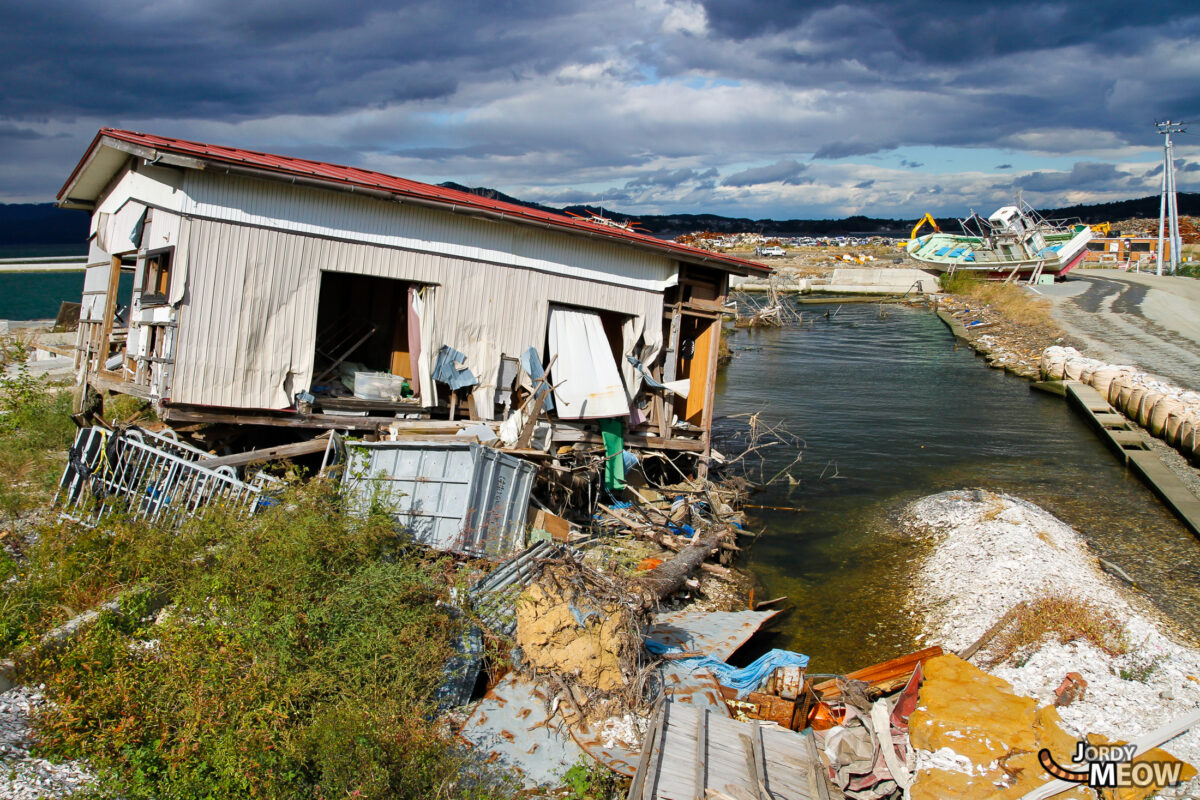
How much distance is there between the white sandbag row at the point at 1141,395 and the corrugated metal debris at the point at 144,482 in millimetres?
19391

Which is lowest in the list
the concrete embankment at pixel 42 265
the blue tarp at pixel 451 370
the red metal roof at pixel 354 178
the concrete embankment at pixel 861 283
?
the blue tarp at pixel 451 370

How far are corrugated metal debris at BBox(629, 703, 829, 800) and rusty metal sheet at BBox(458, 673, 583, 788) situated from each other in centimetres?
77

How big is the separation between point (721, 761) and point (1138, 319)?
34.8 meters

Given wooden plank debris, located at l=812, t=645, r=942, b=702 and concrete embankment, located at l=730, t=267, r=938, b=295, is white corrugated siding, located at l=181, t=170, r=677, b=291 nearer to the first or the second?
wooden plank debris, located at l=812, t=645, r=942, b=702

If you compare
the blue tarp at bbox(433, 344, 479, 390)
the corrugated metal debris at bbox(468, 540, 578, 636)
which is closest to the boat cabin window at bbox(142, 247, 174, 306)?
the blue tarp at bbox(433, 344, 479, 390)

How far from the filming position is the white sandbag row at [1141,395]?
17789 millimetres

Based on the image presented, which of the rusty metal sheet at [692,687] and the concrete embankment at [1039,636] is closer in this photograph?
the concrete embankment at [1039,636]

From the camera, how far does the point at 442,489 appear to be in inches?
357

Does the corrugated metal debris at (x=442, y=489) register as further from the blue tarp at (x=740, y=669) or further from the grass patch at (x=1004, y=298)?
the grass patch at (x=1004, y=298)

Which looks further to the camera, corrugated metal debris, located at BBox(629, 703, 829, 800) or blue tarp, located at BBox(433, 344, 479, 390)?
blue tarp, located at BBox(433, 344, 479, 390)

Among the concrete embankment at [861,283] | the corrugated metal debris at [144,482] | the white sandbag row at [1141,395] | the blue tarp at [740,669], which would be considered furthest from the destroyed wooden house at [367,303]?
the concrete embankment at [861,283]

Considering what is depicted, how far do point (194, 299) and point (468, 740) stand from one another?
633cm

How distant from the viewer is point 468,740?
6.43m

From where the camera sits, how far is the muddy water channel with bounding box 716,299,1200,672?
11117 millimetres
